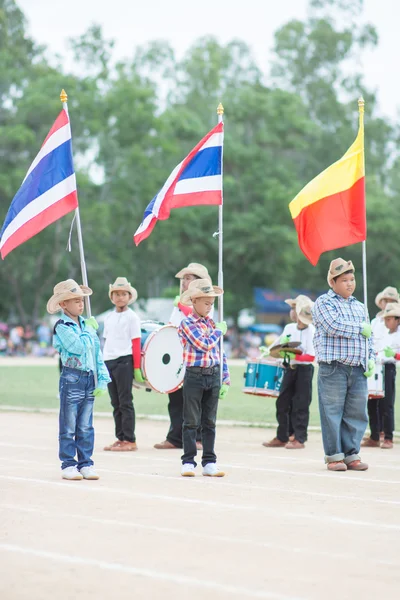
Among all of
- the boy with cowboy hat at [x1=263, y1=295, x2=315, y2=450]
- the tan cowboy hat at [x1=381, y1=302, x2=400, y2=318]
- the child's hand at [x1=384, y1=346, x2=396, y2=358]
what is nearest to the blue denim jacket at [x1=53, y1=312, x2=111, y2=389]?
the boy with cowboy hat at [x1=263, y1=295, x2=315, y2=450]

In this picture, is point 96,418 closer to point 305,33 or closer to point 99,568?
point 99,568

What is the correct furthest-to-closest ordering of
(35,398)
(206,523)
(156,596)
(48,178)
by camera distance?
(35,398) → (48,178) → (206,523) → (156,596)

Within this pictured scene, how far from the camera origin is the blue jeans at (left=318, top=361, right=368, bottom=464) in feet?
38.1

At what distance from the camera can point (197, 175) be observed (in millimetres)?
13266

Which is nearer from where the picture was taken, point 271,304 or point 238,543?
point 238,543

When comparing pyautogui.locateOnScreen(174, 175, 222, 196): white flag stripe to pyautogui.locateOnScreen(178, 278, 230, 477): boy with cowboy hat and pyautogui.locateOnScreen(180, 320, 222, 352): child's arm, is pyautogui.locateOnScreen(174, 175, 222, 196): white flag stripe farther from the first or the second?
pyautogui.locateOnScreen(180, 320, 222, 352): child's arm

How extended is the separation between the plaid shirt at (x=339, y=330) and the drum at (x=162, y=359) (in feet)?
7.29

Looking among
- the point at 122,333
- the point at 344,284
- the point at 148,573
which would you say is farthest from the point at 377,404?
the point at 148,573

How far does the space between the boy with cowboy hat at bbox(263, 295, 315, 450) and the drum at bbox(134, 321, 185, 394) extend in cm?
146

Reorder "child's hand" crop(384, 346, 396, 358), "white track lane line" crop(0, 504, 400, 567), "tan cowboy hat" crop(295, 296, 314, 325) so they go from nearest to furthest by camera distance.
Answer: "white track lane line" crop(0, 504, 400, 567)
"child's hand" crop(384, 346, 396, 358)
"tan cowboy hat" crop(295, 296, 314, 325)

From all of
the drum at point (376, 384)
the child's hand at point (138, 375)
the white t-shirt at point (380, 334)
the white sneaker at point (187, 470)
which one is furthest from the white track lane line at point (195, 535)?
the white t-shirt at point (380, 334)

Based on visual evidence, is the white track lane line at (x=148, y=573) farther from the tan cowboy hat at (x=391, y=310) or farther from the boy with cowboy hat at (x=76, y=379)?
the tan cowboy hat at (x=391, y=310)

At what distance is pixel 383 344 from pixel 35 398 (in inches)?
411

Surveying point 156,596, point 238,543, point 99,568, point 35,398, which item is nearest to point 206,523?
point 238,543
